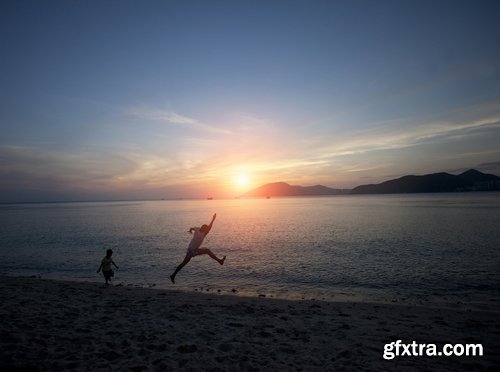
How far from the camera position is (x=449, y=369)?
7836mm

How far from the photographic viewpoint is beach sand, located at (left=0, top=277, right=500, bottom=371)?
25.4 feet

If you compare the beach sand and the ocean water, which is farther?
the ocean water

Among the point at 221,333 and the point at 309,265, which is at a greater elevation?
the point at 221,333

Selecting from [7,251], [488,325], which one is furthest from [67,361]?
[7,251]

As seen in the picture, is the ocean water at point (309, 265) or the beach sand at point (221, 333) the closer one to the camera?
the beach sand at point (221, 333)

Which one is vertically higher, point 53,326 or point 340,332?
point 53,326

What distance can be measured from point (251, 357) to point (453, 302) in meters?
13.7

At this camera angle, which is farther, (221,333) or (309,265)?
(309,265)

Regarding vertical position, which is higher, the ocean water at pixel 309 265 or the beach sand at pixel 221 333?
the beach sand at pixel 221 333

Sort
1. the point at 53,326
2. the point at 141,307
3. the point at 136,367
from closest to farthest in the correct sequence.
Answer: the point at 136,367 < the point at 53,326 < the point at 141,307

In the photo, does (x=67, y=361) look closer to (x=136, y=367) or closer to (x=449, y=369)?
(x=136, y=367)

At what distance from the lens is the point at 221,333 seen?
9.93 m

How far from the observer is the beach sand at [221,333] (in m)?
7.73

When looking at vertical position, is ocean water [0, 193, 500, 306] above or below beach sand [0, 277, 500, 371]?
below
